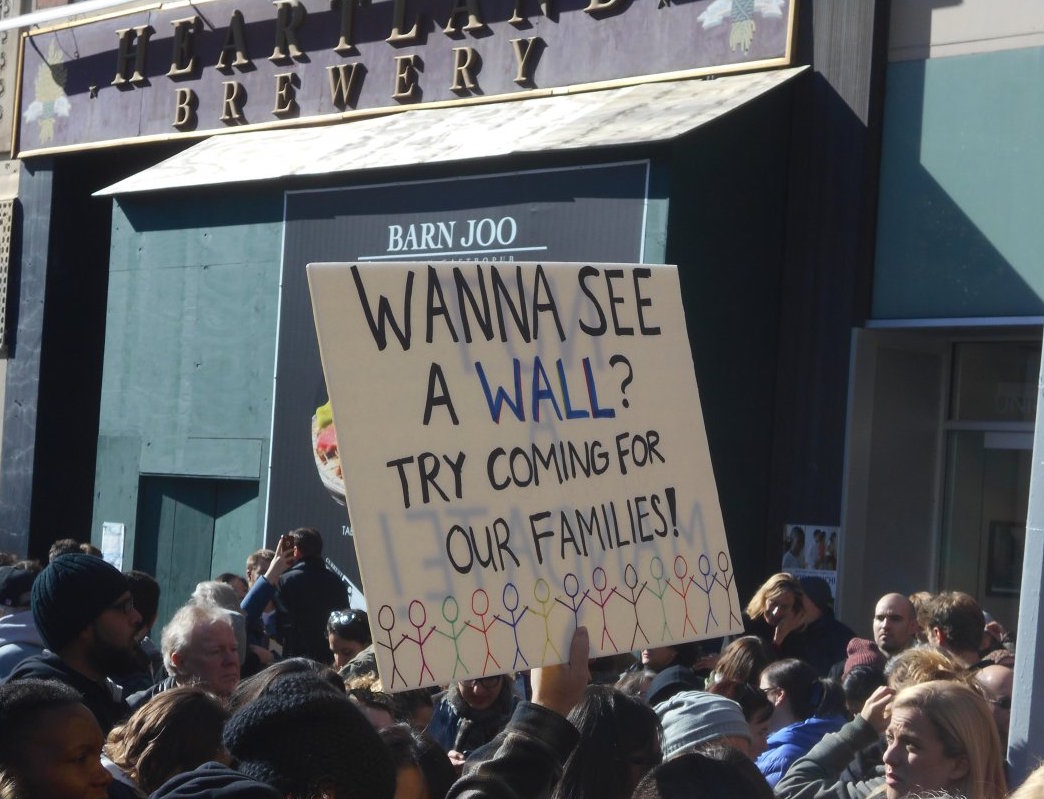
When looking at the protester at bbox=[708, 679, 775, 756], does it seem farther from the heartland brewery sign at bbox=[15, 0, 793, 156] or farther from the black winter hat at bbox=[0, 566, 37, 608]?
the heartland brewery sign at bbox=[15, 0, 793, 156]

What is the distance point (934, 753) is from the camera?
11.8ft

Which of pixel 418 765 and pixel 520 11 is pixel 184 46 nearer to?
pixel 520 11

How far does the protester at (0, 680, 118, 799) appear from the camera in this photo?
2.90 m

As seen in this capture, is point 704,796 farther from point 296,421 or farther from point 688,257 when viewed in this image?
point 296,421

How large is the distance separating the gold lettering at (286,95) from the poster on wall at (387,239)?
4.94ft

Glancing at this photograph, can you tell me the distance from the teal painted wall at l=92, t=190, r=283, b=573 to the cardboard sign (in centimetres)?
977

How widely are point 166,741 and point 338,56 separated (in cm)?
1139

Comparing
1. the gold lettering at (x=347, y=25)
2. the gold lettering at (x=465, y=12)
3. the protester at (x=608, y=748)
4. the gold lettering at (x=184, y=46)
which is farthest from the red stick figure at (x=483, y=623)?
the gold lettering at (x=184, y=46)

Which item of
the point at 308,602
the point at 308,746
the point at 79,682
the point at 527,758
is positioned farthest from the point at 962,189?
the point at 308,746

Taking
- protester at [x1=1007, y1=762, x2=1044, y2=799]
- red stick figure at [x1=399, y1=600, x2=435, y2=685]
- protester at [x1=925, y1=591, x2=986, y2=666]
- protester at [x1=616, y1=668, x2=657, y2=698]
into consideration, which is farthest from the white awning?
protester at [x1=1007, y1=762, x2=1044, y2=799]

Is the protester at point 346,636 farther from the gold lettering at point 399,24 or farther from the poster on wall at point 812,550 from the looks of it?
the gold lettering at point 399,24

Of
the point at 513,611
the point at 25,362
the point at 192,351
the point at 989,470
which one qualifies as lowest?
the point at 513,611

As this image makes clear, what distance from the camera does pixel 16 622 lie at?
577cm

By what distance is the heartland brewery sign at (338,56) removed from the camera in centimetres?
1174
